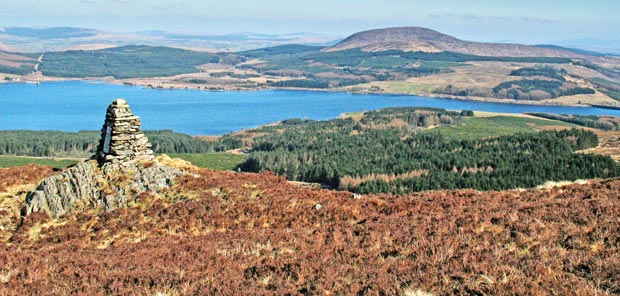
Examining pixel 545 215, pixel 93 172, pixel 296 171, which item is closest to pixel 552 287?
pixel 545 215

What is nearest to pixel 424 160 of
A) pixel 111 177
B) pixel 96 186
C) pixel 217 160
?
pixel 217 160

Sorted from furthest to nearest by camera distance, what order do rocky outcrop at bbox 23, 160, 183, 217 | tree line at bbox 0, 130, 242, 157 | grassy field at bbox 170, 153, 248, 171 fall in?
1. tree line at bbox 0, 130, 242, 157
2. grassy field at bbox 170, 153, 248, 171
3. rocky outcrop at bbox 23, 160, 183, 217

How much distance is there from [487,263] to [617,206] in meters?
7.61

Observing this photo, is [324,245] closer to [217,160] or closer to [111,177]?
[111,177]

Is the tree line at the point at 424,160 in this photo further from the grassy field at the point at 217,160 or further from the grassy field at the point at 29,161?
the grassy field at the point at 29,161

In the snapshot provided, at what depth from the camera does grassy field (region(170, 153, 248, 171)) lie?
13100cm

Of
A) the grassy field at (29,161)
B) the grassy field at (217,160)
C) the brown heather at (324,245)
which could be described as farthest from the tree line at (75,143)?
the brown heather at (324,245)

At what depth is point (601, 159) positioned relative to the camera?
3782 inches

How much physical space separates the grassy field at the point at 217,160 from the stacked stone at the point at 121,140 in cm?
9791

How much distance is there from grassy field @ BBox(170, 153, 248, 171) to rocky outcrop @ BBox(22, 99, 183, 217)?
3864 inches

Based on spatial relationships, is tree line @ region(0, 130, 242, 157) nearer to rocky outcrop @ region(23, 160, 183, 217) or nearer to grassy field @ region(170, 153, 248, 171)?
grassy field @ region(170, 153, 248, 171)

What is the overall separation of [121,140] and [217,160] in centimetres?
11186

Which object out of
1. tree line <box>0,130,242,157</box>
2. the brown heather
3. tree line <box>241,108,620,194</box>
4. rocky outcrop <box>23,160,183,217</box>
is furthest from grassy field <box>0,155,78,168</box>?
the brown heather

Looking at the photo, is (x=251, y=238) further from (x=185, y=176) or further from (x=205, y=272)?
(x=185, y=176)
